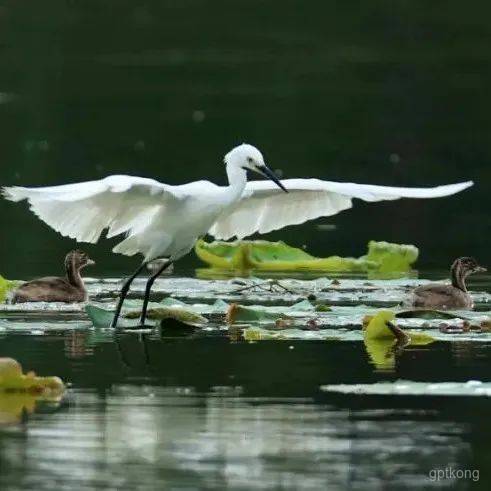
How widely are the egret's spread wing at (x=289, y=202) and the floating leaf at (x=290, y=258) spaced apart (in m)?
1.93

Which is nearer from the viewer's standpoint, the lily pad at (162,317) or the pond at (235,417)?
the pond at (235,417)

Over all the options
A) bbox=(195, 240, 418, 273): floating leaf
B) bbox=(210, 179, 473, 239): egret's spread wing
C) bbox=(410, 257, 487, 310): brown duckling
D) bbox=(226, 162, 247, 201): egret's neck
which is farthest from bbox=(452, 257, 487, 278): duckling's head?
bbox=(226, 162, 247, 201): egret's neck

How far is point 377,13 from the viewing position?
44.4 metres

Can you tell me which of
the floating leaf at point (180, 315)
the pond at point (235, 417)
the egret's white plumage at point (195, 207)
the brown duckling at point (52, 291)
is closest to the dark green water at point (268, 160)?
the pond at point (235, 417)

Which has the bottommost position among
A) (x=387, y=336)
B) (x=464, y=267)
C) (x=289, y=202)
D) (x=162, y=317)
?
(x=387, y=336)

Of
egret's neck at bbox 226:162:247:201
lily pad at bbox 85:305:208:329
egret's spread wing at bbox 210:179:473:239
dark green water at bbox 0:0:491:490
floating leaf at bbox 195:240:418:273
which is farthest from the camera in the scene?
floating leaf at bbox 195:240:418:273

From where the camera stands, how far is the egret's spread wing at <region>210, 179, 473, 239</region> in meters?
15.2

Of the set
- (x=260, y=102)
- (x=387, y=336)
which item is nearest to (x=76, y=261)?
(x=387, y=336)

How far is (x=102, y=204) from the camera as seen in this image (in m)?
14.5

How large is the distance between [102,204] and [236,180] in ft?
3.15

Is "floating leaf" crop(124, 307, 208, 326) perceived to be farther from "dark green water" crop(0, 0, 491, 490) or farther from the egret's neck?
the egret's neck

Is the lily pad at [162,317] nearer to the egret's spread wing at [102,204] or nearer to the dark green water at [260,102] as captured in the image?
the egret's spread wing at [102,204]

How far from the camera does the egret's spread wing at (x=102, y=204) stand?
532 inches

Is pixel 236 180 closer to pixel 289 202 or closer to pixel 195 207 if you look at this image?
pixel 195 207
